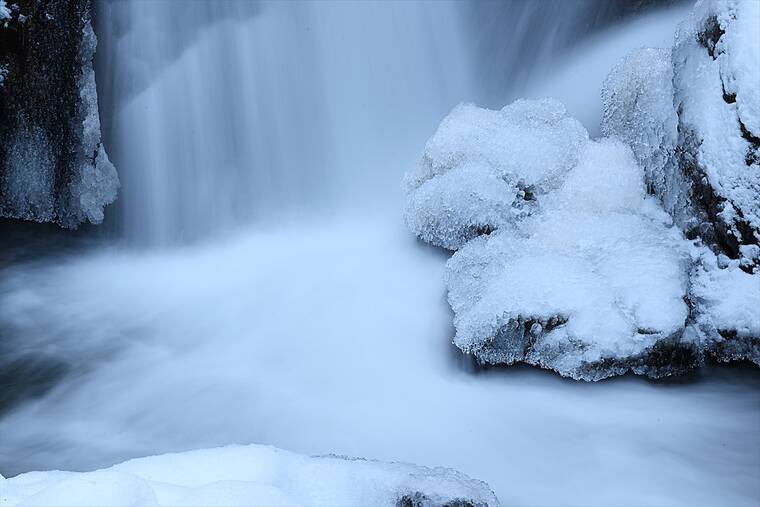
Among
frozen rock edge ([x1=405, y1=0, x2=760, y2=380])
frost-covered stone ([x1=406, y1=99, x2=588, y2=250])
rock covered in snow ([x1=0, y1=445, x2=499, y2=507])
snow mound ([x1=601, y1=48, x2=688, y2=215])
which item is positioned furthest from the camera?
frost-covered stone ([x1=406, y1=99, x2=588, y2=250])

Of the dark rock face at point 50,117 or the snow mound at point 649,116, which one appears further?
the dark rock face at point 50,117

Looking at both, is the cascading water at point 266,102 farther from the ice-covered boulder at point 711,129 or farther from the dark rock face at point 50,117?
the ice-covered boulder at point 711,129

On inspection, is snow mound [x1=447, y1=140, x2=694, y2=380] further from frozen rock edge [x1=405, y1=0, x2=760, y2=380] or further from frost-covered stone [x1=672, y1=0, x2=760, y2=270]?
frost-covered stone [x1=672, y1=0, x2=760, y2=270]

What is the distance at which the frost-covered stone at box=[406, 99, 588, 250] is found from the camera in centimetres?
410

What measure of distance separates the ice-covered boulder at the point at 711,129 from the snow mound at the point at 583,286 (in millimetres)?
155

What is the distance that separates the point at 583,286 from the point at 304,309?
1695 mm

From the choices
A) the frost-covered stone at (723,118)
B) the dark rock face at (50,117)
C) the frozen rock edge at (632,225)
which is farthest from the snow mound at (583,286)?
the dark rock face at (50,117)

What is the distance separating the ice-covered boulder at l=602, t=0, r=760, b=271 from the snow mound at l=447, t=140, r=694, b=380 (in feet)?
0.51

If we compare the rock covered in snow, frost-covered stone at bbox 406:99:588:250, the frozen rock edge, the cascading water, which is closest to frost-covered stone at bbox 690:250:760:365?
the frozen rock edge

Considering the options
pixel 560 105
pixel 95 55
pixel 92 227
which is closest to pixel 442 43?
pixel 560 105

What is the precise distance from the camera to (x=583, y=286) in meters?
3.47

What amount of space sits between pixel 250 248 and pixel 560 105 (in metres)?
2.23

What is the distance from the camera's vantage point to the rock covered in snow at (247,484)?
1.78 metres

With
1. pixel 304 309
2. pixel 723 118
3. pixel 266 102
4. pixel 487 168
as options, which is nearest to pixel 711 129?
pixel 723 118
